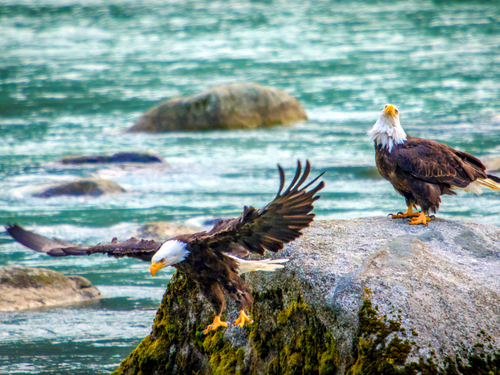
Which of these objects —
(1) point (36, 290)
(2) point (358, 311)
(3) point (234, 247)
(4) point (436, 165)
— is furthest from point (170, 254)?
(1) point (36, 290)

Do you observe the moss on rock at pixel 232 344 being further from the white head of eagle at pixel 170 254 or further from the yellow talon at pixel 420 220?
the yellow talon at pixel 420 220

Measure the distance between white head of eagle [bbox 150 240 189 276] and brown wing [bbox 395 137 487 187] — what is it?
2.02 meters

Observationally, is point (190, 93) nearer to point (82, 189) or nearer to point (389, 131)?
point (82, 189)

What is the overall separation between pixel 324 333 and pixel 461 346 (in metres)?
0.81

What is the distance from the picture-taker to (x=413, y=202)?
220 inches

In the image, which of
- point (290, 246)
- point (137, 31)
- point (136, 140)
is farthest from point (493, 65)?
point (290, 246)

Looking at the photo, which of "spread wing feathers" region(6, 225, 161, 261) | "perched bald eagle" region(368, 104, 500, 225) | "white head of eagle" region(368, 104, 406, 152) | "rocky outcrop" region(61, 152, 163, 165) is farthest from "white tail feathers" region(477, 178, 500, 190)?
"rocky outcrop" region(61, 152, 163, 165)

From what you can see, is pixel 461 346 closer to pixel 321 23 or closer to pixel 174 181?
pixel 174 181

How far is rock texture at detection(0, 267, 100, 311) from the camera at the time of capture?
26.1 ft

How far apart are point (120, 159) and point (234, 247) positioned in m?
11.0

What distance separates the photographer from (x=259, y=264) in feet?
14.7

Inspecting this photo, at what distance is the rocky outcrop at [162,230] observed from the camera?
9953 millimetres

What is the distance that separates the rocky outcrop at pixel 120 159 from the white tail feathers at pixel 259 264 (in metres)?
10.7

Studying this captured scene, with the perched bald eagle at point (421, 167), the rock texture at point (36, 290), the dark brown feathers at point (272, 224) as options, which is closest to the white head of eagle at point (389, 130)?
the perched bald eagle at point (421, 167)
